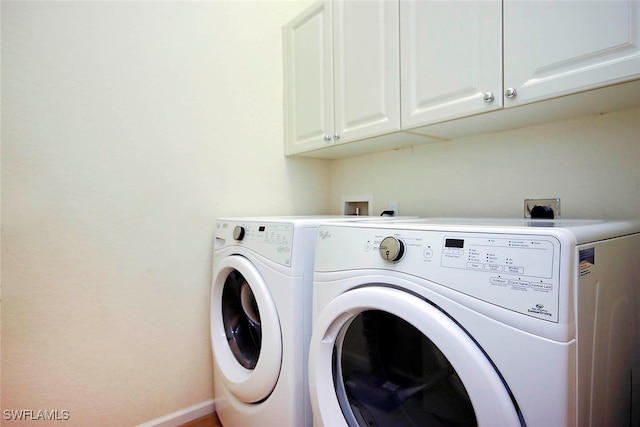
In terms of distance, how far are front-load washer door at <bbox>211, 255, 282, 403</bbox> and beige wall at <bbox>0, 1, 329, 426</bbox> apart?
0.57ft

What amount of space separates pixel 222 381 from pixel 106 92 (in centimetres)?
130


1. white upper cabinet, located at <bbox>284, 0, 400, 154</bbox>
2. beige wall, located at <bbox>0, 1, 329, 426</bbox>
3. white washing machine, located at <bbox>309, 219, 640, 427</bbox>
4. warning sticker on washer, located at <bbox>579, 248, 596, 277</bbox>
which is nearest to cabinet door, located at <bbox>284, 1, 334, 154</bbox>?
white upper cabinet, located at <bbox>284, 0, 400, 154</bbox>

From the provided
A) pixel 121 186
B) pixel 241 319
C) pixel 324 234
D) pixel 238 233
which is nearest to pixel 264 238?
pixel 238 233

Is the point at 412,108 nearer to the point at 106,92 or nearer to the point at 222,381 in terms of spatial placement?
the point at 106,92

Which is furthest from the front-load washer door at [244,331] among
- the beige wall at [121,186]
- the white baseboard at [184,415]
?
the white baseboard at [184,415]

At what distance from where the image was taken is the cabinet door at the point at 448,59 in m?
1.03

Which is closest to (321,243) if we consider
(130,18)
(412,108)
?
(412,108)

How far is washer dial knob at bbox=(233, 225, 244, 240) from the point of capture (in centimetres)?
135

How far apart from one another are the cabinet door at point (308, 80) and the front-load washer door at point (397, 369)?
3.29 ft

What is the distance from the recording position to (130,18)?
1.43 meters

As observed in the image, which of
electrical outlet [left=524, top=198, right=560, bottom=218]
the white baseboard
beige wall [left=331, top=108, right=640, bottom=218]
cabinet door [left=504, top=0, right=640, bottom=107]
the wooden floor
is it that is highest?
cabinet door [left=504, top=0, right=640, bottom=107]

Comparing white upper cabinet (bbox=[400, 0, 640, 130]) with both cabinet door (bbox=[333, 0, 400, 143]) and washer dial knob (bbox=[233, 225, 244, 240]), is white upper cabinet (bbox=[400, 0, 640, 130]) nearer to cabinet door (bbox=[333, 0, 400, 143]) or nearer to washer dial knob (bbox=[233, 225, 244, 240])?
cabinet door (bbox=[333, 0, 400, 143])

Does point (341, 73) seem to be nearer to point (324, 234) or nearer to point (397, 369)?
point (324, 234)

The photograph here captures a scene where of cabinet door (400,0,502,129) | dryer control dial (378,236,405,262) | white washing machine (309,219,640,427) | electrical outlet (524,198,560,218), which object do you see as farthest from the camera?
electrical outlet (524,198,560,218)
